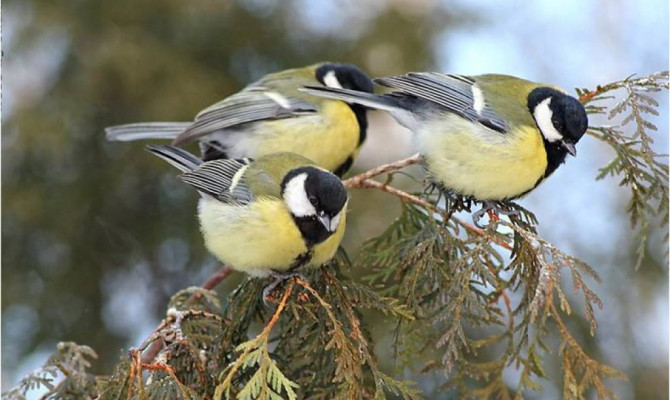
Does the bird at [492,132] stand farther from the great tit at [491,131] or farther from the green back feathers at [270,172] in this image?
the green back feathers at [270,172]

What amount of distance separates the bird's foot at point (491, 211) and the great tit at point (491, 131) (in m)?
0.01

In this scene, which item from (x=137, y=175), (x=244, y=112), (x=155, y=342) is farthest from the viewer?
(x=137, y=175)

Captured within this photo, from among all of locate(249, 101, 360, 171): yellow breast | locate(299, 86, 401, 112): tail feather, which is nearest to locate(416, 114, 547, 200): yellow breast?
locate(299, 86, 401, 112): tail feather

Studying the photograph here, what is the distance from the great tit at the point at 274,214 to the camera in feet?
6.67

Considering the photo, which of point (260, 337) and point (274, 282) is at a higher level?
point (274, 282)

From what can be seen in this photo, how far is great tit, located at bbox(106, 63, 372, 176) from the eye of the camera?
2.67 m

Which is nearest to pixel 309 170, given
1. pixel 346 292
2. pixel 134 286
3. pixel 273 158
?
pixel 273 158

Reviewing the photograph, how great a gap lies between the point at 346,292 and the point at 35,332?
193 cm

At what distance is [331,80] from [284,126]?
0.22m

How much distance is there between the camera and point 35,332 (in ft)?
11.0

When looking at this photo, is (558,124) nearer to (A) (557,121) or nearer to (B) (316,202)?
(A) (557,121)

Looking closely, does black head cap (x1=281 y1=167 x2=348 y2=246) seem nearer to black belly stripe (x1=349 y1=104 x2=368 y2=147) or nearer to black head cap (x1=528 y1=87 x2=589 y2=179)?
black head cap (x1=528 y1=87 x2=589 y2=179)

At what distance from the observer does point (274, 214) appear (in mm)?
2100

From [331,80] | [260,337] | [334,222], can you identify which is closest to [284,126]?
[331,80]
